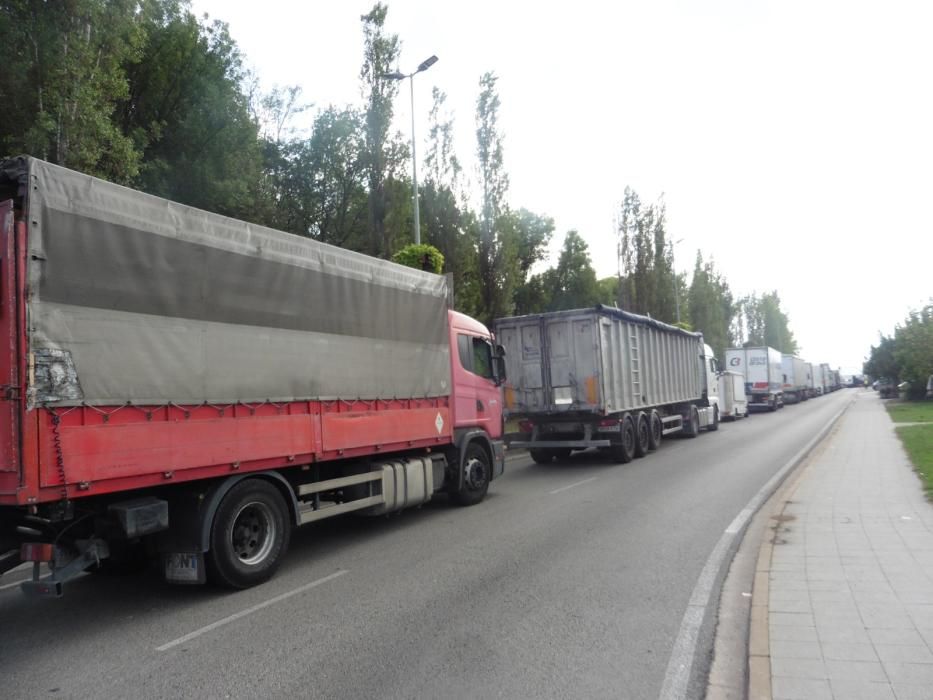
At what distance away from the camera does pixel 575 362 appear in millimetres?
14766

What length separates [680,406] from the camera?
21.2m

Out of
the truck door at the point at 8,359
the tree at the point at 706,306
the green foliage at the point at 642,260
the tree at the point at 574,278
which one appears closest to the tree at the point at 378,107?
the truck door at the point at 8,359

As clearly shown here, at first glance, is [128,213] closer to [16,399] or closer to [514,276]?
[16,399]

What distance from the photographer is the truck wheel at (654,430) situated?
1695cm

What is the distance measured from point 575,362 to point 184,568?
404 inches

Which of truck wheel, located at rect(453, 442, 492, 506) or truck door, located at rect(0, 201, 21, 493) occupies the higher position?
truck door, located at rect(0, 201, 21, 493)

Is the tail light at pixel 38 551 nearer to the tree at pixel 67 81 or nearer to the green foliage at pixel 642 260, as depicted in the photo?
the tree at pixel 67 81

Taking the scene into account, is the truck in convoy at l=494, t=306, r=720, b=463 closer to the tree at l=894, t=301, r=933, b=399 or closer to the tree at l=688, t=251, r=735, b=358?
the tree at l=894, t=301, r=933, b=399

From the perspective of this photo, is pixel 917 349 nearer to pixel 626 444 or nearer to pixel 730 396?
pixel 730 396

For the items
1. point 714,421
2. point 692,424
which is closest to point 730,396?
point 714,421

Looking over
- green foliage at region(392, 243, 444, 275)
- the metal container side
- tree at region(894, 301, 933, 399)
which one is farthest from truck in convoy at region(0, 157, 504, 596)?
tree at region(894, 301, 933, 399)

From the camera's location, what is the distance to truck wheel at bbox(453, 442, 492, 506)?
10.0 m

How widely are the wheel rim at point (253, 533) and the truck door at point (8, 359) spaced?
1.99 meters

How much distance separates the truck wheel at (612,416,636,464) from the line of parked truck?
5392 mm
